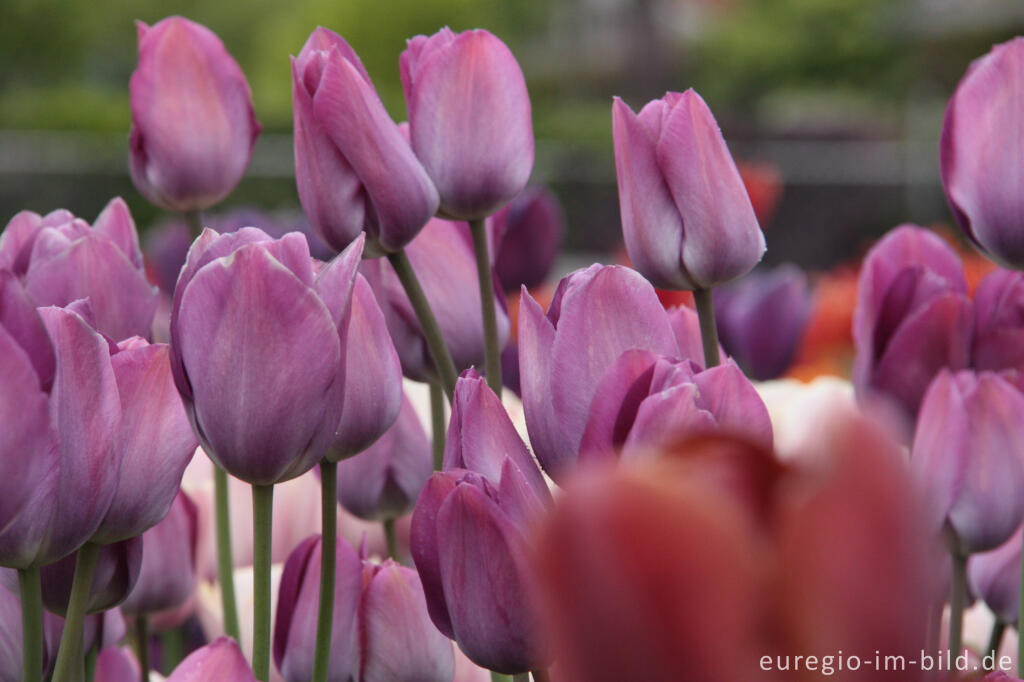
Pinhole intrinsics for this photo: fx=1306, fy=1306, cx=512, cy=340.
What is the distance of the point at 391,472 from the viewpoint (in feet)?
1.48

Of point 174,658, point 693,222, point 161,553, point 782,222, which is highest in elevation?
point 693,222

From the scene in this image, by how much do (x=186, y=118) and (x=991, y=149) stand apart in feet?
0.94

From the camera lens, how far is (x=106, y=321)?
396 millimetres

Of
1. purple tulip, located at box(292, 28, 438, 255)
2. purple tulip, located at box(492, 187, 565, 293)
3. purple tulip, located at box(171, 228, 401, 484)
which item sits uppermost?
purple tulip, located at box(292, 28, 438, 255)

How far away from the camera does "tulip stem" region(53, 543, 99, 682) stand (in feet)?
0.97

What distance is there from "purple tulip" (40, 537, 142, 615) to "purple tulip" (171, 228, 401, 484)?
6cm

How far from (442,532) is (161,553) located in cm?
18

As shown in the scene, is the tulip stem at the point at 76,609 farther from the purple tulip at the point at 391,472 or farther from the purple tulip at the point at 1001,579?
the purple tulip at the point at 1001,579

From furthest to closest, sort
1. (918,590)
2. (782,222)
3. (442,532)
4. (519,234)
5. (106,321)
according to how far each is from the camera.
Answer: (782,222)
(519,234)
(106,321)
(442,532)
(918,590)

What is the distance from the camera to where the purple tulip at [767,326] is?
Result: 3.39ft

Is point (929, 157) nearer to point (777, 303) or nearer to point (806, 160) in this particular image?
point (806, 160)

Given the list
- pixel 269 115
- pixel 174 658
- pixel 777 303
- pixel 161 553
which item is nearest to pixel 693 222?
pixel 161 553

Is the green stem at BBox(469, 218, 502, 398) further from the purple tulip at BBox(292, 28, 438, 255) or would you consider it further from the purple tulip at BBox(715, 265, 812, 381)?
the purple tulip at BBox(715, 265, 812, 381)

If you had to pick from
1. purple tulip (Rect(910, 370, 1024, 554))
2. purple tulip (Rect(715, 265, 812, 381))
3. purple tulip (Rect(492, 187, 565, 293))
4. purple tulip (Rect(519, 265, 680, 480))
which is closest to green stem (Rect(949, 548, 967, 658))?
purple tulip (Rect(910, 370, 1024, 554))
